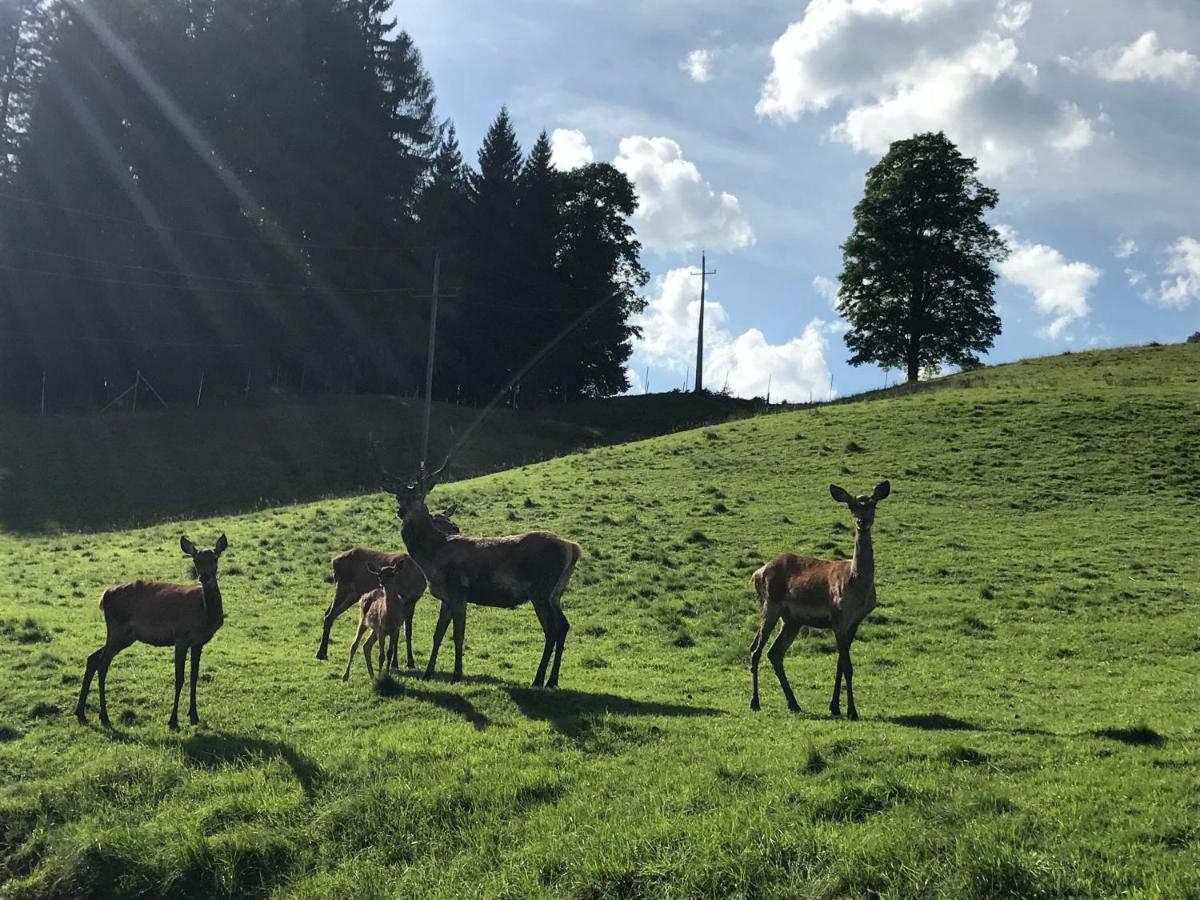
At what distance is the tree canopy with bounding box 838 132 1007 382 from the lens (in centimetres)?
5369

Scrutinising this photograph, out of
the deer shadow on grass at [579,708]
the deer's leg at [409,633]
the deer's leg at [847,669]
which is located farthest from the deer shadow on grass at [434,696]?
the deer's leg at [847,669]

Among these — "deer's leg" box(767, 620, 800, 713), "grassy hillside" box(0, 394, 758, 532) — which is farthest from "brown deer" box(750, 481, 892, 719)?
"grassy hillside" box(0, 394, 758, 532)

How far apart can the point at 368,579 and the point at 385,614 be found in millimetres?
2603

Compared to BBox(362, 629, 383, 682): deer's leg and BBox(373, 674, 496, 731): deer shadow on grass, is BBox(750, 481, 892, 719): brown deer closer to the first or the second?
BBox(373, 674, 496, 731): deer shadow on grass

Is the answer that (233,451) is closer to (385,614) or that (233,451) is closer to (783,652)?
(385,614)

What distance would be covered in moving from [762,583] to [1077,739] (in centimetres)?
459

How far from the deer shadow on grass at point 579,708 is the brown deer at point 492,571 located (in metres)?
0.60

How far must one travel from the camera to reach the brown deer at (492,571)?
12578 mm

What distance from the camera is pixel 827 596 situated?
1208 centimetres

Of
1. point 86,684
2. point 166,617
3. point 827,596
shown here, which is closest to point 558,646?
point 827,596

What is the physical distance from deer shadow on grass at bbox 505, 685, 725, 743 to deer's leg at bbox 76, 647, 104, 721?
5.28m

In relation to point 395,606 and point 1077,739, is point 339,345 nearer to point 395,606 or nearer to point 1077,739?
point 395,606

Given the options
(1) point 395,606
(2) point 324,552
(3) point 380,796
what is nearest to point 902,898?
(3) point 380,796

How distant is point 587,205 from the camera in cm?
6950
